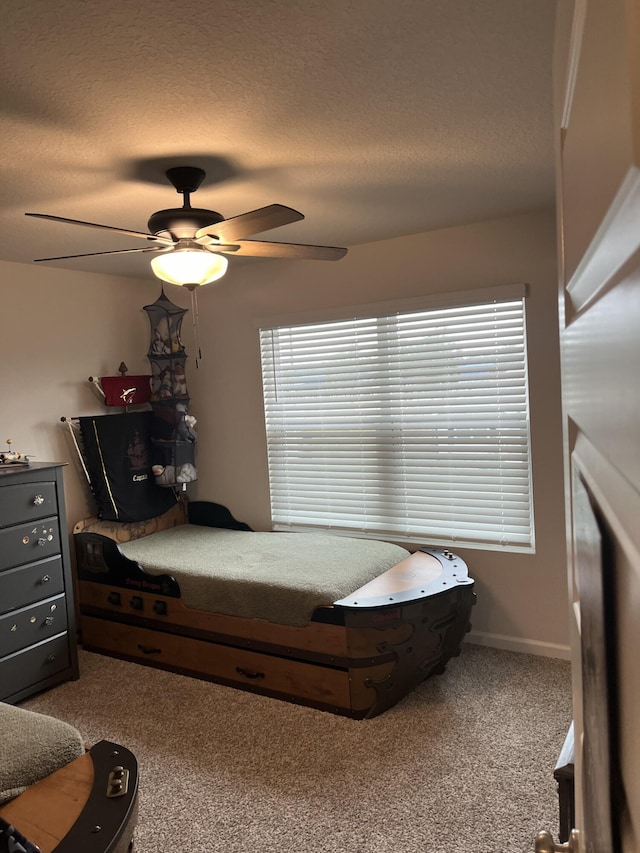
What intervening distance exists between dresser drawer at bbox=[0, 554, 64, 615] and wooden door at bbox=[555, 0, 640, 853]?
10.2ft

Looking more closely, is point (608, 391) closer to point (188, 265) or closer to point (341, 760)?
point (188, 265)

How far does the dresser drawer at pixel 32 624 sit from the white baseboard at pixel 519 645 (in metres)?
2.28

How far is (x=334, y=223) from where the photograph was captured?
329cm

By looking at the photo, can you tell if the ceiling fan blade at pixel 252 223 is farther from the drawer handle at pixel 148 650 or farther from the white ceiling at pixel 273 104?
the drawer handle at pixel 148 650

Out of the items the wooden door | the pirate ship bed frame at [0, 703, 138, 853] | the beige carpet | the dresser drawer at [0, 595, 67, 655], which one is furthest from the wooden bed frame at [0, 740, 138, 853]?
the dresser drawer at [0, 595, 67, 655]

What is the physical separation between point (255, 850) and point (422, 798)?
2.09ft

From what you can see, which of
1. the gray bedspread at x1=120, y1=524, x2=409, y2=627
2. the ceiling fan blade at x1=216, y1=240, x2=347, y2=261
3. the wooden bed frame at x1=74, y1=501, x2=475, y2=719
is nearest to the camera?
the ceiling fan blade at x1=216, y1=240, x2=347, y2=261

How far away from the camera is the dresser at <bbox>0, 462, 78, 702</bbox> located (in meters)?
3.14

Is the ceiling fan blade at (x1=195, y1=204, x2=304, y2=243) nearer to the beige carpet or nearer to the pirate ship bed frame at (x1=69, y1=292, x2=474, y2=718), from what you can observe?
the pirate ship bed frame at (x1=69, y1=292, x2=474, y2=718)

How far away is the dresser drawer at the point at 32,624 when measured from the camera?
314cm

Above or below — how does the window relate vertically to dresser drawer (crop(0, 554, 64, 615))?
above

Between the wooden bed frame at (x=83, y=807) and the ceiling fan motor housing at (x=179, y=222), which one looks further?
the ceiling fan motor housing at (x=179, y=222)

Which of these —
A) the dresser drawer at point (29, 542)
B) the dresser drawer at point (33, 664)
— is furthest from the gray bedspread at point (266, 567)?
the dresser drawer at point (33, 664)

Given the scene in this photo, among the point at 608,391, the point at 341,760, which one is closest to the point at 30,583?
the point at 341,760
